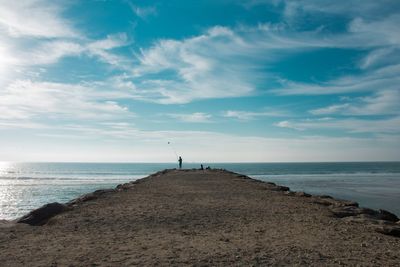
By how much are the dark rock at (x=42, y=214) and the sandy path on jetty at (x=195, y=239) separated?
419 mm

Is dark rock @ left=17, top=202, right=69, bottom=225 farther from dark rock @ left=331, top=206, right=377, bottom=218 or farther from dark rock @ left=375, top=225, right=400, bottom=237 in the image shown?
dark rock @ left=375, top=225, right=400, bottom=237

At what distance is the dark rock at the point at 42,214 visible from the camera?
12688mm

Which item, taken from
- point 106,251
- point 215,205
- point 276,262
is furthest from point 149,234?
point 215,205

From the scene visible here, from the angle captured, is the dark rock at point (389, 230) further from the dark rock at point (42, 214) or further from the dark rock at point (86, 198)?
the dark rock at point (86, 198)

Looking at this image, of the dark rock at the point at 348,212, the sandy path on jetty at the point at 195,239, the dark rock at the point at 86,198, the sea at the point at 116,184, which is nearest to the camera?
the sandy path on jetty at the point at 195,239

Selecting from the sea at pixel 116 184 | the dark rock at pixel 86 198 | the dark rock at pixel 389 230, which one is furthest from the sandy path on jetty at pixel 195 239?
the sea at pixel 116 184

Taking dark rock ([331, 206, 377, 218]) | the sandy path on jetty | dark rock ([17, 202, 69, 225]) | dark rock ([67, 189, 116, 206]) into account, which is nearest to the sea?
dark rock ([67, 189, 116, 206])

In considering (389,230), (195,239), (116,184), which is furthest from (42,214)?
(116,184)

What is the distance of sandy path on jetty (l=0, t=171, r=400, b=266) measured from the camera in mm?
8195

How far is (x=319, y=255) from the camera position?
8.45 m

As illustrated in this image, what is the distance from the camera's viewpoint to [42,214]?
13.3 meters

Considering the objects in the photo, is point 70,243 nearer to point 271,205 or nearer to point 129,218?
point 129,218

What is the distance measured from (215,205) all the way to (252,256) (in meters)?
7.88

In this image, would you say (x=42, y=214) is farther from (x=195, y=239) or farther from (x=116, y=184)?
(x=116, y=184)
